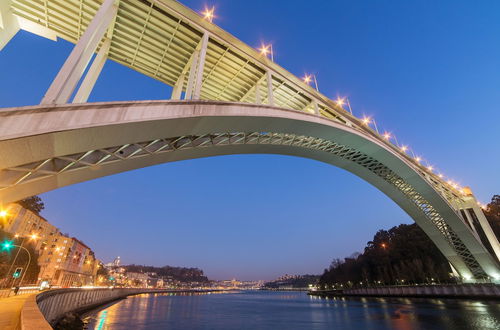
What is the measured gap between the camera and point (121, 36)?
10656mm

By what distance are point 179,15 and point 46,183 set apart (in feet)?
25.9

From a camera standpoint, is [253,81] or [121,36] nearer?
[121,36]

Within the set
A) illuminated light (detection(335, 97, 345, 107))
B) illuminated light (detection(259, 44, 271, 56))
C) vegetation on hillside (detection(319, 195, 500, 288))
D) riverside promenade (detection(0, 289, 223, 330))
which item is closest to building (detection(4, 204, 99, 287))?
riverside promenade (detection(0, 289, 223, 330))

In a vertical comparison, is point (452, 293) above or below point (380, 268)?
below

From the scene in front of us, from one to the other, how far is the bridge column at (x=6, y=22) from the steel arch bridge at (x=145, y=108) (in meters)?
0.04

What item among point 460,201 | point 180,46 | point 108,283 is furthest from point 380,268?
point 108,283

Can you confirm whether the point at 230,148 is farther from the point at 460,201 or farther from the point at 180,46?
the point at 460,201

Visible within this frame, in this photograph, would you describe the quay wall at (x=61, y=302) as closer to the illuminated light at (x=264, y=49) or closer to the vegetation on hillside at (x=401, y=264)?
the illuminated light at (x=264, y=49)

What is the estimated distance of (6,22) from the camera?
8852mm

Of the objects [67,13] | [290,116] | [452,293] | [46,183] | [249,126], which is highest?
[67,13]

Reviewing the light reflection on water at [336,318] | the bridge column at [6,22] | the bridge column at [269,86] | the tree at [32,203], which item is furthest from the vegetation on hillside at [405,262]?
the tree at [32,203]

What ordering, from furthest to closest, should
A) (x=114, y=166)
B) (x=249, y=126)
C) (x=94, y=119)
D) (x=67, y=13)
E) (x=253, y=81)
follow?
(x=253, y=81), (x=249, y=126), (x=67, y=13), (x=114, y=166), (x=94, y=119)

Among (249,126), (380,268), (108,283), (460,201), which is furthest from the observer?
(108,283)

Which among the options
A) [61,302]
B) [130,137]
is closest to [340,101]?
[130,137]
